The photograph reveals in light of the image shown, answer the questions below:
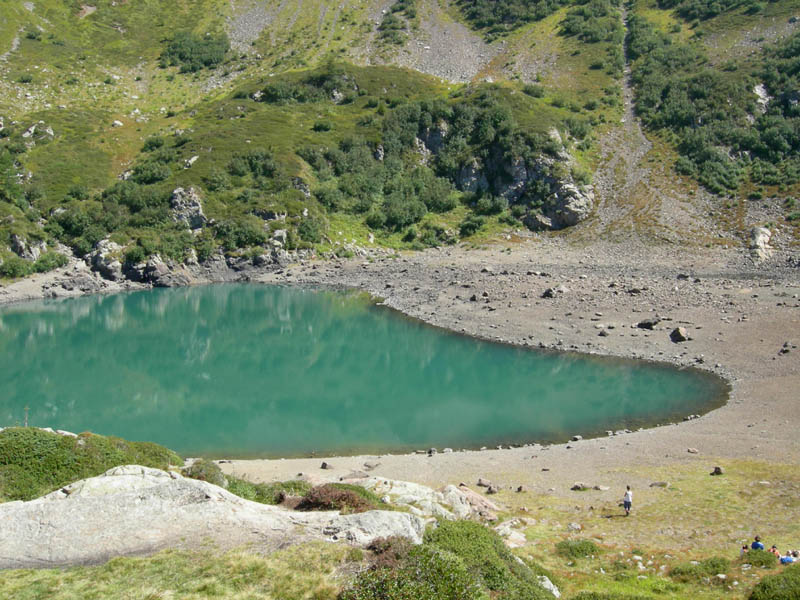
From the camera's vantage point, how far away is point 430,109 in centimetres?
10250

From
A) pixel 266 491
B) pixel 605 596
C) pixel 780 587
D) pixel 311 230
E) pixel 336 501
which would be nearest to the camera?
pixel 780 587

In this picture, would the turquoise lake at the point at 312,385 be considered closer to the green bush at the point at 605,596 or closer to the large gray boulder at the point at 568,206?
the green bush at the point at 605,596

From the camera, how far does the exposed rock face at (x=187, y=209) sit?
257 ft

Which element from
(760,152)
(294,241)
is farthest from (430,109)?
(760,152)

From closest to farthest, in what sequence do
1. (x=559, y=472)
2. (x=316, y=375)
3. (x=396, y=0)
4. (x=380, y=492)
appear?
(x=380, y=492), (x=559, y=472), (x=316, y=375), (x=396, y=0)

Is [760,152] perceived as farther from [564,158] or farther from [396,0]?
[396,0]

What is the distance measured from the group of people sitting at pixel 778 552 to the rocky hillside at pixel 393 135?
2536 inches

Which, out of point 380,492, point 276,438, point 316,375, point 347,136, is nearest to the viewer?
point 380,492

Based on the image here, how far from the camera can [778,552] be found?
54.1ft

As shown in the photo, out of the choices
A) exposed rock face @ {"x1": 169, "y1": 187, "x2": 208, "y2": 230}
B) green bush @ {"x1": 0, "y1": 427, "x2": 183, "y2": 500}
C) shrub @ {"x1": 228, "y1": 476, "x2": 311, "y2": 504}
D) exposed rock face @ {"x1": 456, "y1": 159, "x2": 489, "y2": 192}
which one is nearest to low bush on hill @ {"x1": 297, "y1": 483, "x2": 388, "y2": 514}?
shrub @ {"x1": 228, "y1": 476, "x2": 311, "y2": 504}

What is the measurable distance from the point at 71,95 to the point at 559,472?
408 feet

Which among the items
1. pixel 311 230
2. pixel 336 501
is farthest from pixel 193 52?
pixel 336 501

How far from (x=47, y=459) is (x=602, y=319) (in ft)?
133

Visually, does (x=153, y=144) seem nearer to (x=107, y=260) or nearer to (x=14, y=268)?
(x=107, y=260)
